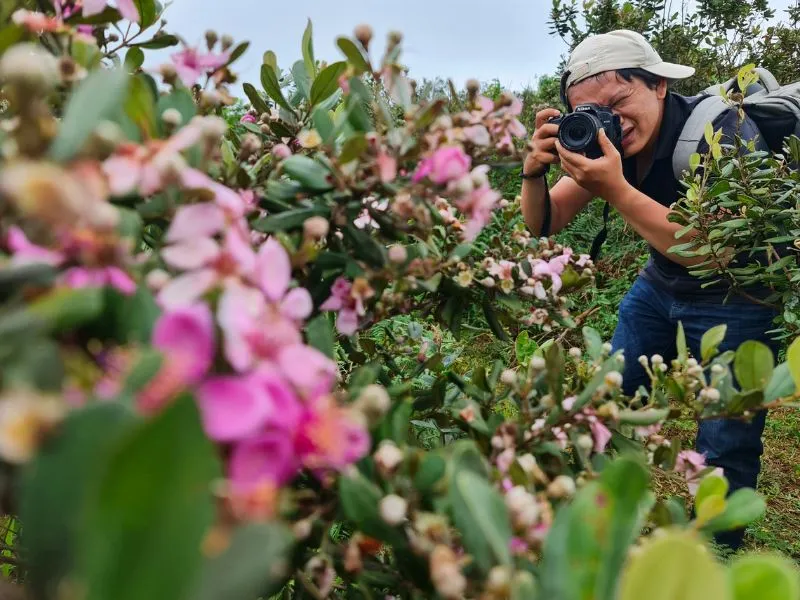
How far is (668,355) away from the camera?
202cm

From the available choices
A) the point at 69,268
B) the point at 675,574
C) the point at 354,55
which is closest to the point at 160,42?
the point at 354,55

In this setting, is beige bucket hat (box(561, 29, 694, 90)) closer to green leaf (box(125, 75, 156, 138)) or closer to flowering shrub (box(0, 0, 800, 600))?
flowering shrub (box(0, 0, 800, 600))

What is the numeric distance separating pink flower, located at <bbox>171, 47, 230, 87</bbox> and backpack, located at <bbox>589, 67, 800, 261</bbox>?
3.50 ft

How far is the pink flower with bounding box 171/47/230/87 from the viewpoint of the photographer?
601mm

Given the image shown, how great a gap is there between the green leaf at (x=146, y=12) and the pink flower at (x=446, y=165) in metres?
0.39

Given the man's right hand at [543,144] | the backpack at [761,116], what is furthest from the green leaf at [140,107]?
the man's right hand at [543,144]

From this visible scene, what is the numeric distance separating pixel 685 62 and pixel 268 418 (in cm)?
453

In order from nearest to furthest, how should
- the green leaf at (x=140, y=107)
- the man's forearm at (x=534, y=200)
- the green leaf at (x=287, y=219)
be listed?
the green leaf at (x=140, y=107), the green leaf at (x=287, y=219), the man's forearm at (x=534, y=200)

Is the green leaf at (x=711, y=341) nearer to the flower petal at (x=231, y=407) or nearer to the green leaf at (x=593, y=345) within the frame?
the green leaf at (x=593, y=345)

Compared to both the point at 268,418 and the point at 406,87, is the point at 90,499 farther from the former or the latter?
the point at 406,87

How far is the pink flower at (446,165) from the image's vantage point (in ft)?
1.54

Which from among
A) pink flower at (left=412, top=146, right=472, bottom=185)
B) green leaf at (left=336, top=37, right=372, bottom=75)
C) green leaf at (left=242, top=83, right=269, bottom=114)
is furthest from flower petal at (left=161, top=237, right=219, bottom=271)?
green leaf at (left=242, top=83, right=269, bottom=114)

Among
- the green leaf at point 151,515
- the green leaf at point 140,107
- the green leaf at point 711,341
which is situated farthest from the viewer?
the green leaf at point 711,341

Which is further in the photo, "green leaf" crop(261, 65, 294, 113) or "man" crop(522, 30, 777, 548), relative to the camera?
"man" crop(522, 30, 777, 548)
